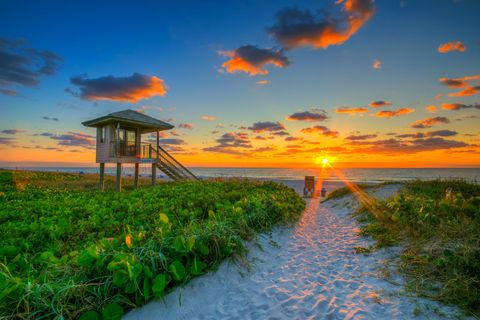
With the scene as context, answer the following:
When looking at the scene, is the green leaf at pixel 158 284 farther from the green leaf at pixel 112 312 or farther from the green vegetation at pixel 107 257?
the green leaf at pixel 112 312

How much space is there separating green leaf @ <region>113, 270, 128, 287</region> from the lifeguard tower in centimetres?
1535

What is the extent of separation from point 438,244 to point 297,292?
8.82ft

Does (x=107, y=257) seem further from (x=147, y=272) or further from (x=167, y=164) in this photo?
(x=167, y=164)

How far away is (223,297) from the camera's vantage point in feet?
12.7

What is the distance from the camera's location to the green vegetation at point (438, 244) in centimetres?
352

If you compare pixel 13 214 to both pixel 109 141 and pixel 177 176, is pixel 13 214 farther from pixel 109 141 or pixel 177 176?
pixel 177 176

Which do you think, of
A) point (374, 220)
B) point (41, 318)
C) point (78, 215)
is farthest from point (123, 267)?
point (374, 220)

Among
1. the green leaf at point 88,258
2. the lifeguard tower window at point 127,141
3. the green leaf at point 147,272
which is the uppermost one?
the lifeguard tower window at point 127,141

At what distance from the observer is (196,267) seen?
3.96 meters

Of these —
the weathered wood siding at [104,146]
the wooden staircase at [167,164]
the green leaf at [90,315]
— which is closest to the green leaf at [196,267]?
the green leaf at [90,315]

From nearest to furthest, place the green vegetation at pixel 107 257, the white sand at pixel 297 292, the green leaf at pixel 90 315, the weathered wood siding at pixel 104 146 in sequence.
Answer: the green leaf at pixel 90 315, the green vegetation at pixel 107 257, the white sand at pixel 297 292, the weathered wood siding at pixel 104 146

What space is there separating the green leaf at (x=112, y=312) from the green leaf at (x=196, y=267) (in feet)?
3.55

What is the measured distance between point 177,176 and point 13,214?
12.9m

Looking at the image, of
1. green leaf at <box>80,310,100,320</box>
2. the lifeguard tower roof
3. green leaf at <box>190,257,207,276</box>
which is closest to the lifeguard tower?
the lifeguard tower roof
